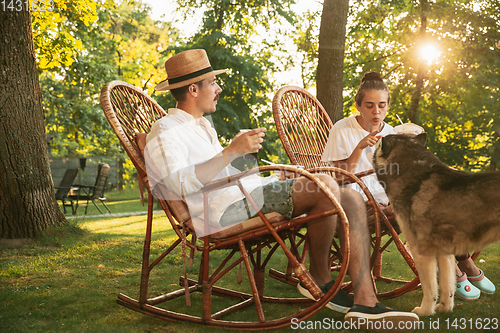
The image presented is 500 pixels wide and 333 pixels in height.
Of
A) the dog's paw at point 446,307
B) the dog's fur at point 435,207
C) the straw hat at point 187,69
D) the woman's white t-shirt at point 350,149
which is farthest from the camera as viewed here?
the woman's white t-shirt at point 350,149

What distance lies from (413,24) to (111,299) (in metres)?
8.98

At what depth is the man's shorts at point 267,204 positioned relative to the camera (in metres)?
2.03

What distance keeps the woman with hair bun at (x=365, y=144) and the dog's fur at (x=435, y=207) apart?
32cm

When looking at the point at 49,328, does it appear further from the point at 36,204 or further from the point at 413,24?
the point at 413,24

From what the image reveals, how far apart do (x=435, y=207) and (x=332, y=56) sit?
320 cm

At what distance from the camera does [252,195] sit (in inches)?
82.0

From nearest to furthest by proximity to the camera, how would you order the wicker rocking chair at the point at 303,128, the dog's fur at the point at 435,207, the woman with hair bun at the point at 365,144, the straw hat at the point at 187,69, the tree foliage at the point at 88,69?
the dog's fur at the point at 435,207 < the straw hat at the point at 187,69 < the woman with hair bun at the point at 365,144 < the wicker rocking chair at the point at 303,128 < the tree foliage at the point at 88,69

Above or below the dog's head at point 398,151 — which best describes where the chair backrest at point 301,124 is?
above

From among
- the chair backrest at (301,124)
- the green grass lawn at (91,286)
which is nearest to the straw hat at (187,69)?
the chair backrest at (301,124)

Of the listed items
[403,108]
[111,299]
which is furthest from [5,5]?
[403,108]

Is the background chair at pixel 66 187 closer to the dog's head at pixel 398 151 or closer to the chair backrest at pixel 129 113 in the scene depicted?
the chair backrest at pixel 129 113

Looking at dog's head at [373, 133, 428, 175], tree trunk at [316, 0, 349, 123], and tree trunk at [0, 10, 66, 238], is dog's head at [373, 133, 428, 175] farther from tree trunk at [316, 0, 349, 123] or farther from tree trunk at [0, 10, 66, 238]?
tree trunk at [0, 10, 66, 238]

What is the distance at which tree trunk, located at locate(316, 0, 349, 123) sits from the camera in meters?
4.78

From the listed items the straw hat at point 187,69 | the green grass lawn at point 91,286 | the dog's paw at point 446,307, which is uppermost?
the straw hat at point 187,69
